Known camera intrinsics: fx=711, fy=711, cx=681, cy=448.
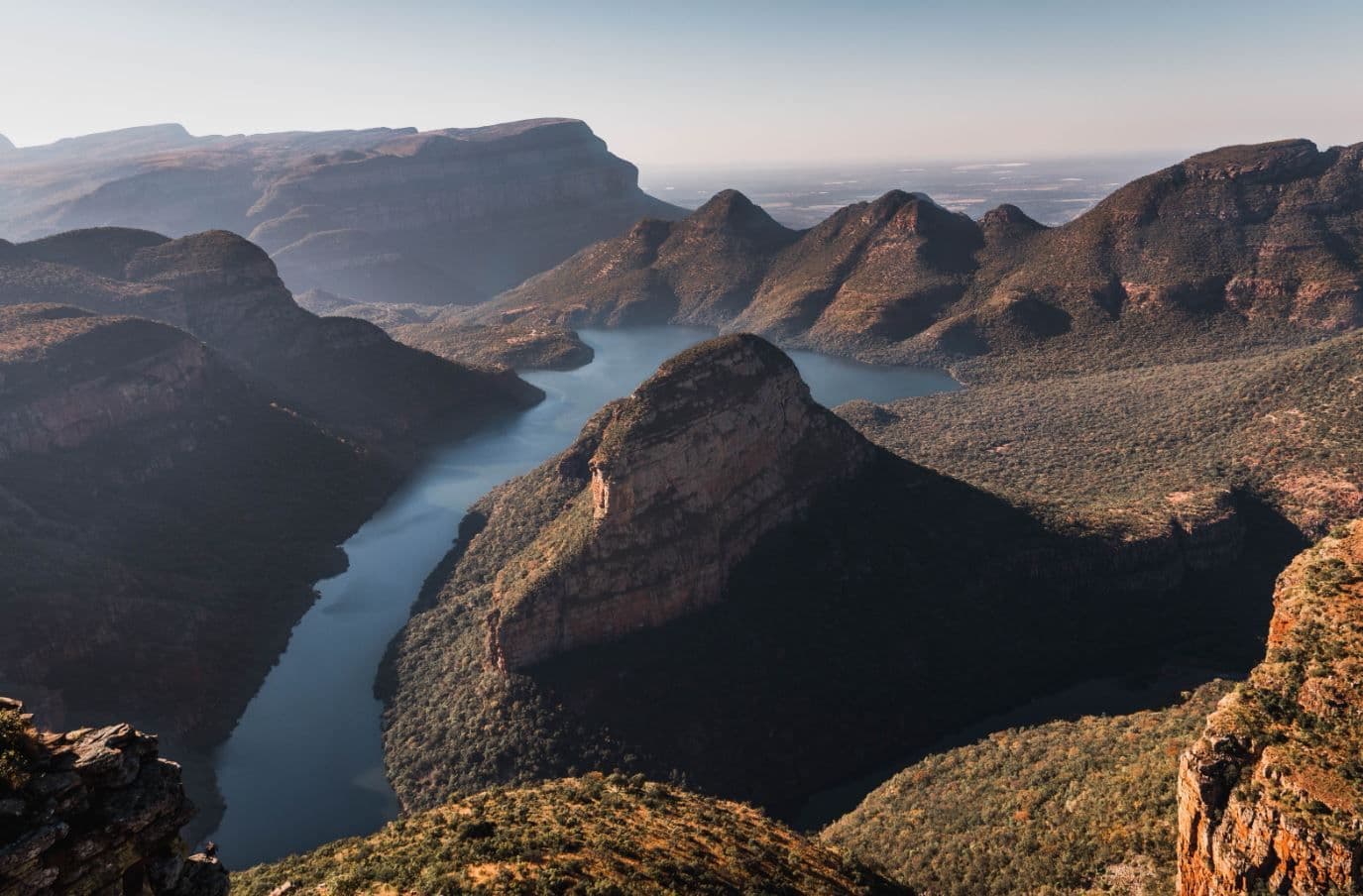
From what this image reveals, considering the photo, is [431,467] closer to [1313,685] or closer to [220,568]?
[220,568]

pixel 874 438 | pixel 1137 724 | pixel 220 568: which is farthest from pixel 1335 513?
pixel 220 568

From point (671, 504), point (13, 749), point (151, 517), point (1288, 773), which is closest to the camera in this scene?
point (13, 749)

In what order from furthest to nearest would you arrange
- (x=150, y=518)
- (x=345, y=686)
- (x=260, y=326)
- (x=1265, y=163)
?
(x=1265, y=163)
(x=260, y=326)
(x=150, y=518)
(x=345, y=686)

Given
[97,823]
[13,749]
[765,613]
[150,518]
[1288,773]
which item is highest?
[13,749]

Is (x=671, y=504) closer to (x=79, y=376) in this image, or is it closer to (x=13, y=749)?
(x=13, y=749)

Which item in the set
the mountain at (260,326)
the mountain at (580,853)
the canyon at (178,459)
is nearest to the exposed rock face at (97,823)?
the mountain at (580,853)

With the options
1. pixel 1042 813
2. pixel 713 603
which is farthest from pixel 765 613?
pixel 1042 813

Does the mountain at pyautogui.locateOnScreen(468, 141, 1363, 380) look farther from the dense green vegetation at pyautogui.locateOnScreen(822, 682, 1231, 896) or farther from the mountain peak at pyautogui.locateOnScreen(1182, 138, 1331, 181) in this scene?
the dense green vegetation at pyautogui.locateOnScreen(822, 682, 1231, 896)

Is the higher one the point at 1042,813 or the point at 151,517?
the point at 151,517
